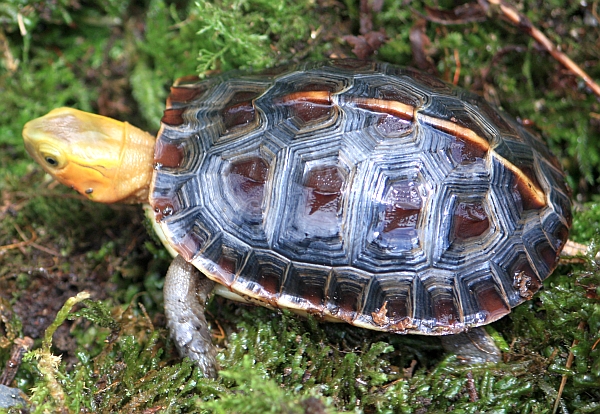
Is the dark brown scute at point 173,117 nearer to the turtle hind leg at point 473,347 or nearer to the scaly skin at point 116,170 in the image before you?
the scaly skin at point 116,170

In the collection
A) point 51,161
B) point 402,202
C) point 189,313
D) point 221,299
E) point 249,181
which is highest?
point 402,202

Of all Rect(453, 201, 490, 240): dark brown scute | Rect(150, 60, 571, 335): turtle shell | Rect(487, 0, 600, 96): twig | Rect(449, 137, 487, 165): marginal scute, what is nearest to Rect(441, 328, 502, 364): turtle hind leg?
Rect(150, 60, 571, 335): turtle shell

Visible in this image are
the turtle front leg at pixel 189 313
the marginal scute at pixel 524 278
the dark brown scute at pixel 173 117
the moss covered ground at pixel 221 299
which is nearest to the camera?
the moss covered ground at pixel 221 299

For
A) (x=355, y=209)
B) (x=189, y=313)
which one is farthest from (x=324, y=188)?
(x=189, y=313)

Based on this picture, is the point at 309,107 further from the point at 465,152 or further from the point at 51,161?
the point at 51,161

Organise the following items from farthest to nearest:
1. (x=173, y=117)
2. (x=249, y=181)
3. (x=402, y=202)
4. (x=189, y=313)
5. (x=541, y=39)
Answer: (x=541, y=39) → (x=173, y=117) → (x=189, y=313) → (x=249, y=181) → (x=402, y=202)

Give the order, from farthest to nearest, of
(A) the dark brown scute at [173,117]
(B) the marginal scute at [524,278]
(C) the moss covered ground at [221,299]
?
(A) the dark brown scute at [173,117], (B) the marginal scute at [524,278], (C) the moss covered ground at [221,299]

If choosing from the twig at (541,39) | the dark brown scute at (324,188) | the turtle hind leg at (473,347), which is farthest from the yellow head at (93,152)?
the twig at (541,39)
